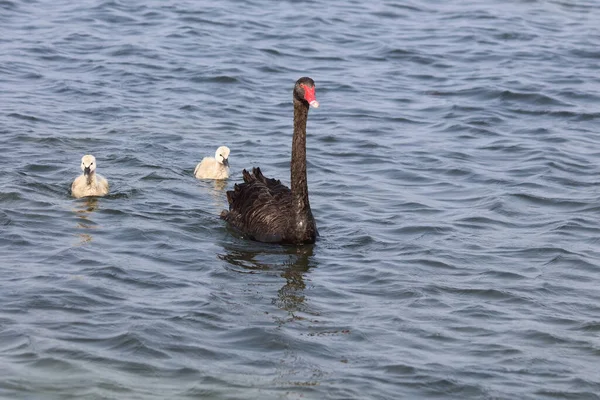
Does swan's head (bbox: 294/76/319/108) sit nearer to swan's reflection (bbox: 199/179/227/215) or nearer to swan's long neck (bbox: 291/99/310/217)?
swan's long neck (bbox: 291/99/310/217)

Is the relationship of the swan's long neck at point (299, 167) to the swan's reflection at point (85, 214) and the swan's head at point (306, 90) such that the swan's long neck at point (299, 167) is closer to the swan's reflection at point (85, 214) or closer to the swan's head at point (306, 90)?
the swan's head at point (306, 90)

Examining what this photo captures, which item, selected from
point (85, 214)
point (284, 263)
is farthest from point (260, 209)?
point (85, 214)

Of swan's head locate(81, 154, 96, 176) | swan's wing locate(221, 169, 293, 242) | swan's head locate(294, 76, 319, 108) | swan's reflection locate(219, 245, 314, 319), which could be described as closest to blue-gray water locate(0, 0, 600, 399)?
swan's reflection locate(219, 245, 314, 319)

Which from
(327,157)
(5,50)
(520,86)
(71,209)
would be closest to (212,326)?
(71,209)

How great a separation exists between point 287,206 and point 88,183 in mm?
2126

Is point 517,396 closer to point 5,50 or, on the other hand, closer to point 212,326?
point 212,326

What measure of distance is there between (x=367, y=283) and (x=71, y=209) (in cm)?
331

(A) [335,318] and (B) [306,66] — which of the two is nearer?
(A) [335,318]

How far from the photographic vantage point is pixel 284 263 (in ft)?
31.2

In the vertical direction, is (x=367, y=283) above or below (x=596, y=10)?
below

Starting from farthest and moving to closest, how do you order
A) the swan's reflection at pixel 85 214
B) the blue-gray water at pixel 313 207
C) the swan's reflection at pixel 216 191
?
the swan's reflection at pixel 216 191
the swan's reflection at pixel 85 214
the blue-gray water at pixel 313 207

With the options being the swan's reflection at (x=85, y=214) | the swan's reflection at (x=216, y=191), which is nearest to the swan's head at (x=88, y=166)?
the swan's reflection at (x=85, y=214)

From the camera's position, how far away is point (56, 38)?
18.5 m

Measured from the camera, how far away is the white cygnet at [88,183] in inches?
434
